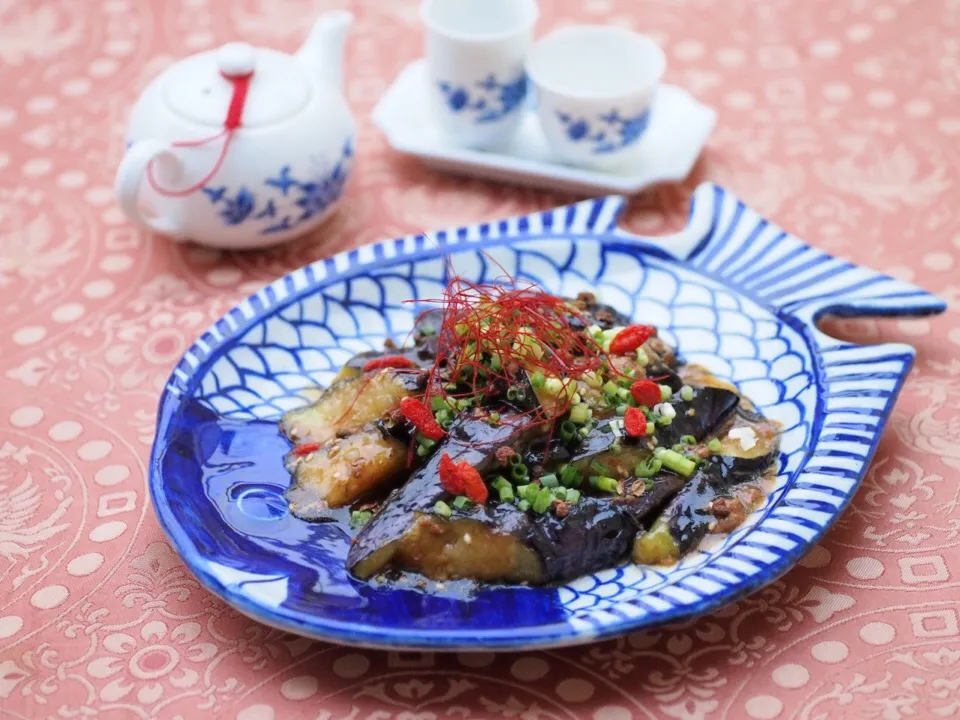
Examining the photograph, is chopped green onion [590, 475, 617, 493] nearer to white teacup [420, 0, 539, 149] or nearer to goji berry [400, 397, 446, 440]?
goji berry [400, 397, 446, 440]

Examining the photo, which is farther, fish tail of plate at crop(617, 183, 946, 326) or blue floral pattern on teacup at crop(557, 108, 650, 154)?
blue floral pattern on teacup at crop(557, 108, 650, 154)

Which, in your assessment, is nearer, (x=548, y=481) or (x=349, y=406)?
(x=548, y=481)

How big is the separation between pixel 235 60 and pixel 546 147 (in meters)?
1.18

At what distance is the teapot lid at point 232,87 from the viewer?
3.07m

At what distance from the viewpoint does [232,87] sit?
3.11 meters

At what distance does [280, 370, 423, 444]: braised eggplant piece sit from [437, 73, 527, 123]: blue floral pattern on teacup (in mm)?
1386

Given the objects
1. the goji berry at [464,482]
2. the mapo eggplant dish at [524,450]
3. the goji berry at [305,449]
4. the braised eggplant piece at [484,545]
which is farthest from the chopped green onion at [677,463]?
the goji berry at [305,449]

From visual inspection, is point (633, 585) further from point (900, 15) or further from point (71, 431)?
point (900, 15)

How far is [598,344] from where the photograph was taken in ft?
8.14

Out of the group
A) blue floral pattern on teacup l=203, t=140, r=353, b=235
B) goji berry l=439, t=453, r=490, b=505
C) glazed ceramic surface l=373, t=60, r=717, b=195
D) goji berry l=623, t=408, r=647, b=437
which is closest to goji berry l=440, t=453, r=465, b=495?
goji berry l=439, t=453, r=490, b=505

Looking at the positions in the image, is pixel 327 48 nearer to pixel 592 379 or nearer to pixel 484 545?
pixel 592 379

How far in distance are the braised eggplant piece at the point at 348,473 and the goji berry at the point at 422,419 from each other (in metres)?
0.07

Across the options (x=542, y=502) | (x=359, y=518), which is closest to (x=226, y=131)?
(x=359, y=518)

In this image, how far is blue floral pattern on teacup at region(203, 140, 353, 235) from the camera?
314cm
